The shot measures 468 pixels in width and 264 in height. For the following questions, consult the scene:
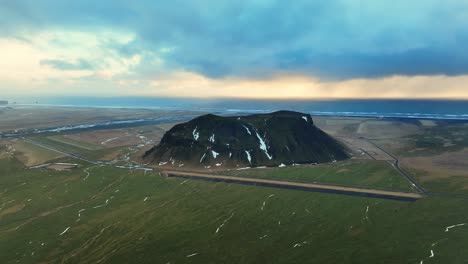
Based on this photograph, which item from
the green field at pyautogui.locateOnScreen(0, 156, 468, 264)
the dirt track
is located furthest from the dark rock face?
the green field at pyautogui.locateOnScreen(0, 156, 468, 264)

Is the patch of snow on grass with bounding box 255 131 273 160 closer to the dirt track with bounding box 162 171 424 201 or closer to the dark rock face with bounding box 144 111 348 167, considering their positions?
the dark rock face with bounding box 144 111 348 167

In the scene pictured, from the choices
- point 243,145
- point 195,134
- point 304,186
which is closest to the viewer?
point 304,186

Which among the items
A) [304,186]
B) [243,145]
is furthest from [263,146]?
[304,186]

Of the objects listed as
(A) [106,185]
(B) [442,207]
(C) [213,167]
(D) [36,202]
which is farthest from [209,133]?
(B) [442,207]

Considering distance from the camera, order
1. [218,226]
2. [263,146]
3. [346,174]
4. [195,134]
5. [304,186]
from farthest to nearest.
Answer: [195,134] < [263,146] < [346,174] < [304,186] < [218,226]

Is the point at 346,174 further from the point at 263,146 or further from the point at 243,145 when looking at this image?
the point at 243,145

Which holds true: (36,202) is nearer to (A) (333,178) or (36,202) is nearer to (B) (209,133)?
(B) (209,133)
